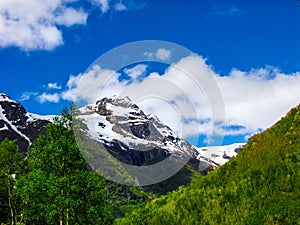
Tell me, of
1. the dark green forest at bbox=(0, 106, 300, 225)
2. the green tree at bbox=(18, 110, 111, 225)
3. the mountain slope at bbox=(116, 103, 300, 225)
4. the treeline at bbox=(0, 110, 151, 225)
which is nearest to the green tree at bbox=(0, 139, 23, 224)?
the mountain slope at bbox=(116, 103, 300, 225)

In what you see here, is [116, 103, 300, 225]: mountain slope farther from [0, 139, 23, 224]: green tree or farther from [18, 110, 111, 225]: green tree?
[0, 139, 23, 224]: green tree

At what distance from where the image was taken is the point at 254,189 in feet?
99.2

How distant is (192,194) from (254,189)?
863 centimetres

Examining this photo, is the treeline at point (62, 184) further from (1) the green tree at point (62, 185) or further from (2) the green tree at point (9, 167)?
(2) the green tree at point (9, 167)

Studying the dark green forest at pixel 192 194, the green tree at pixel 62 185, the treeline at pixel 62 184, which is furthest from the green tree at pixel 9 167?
the green tree at pixel 62 185

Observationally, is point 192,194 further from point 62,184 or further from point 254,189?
point 62,184

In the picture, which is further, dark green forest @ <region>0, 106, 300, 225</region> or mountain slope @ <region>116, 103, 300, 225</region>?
mountain slope @ <region>116, 103, 300, 225</region>

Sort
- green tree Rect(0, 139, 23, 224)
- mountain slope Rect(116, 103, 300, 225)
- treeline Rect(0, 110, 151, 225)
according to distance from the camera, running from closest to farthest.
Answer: treeline Rect(0, 110, 151, 225) < mountain slope Rect(116, 103, 300, 225) < green tree Rect(0, 139, 23, 224)

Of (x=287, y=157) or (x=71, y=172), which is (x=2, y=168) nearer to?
(x=71, y=172)

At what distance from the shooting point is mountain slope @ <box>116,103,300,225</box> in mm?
26875

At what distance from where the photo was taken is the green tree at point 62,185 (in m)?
26.0

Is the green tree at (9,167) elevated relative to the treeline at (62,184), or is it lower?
elevated

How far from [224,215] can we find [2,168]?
95.5 ft

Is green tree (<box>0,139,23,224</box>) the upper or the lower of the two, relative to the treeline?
upper
